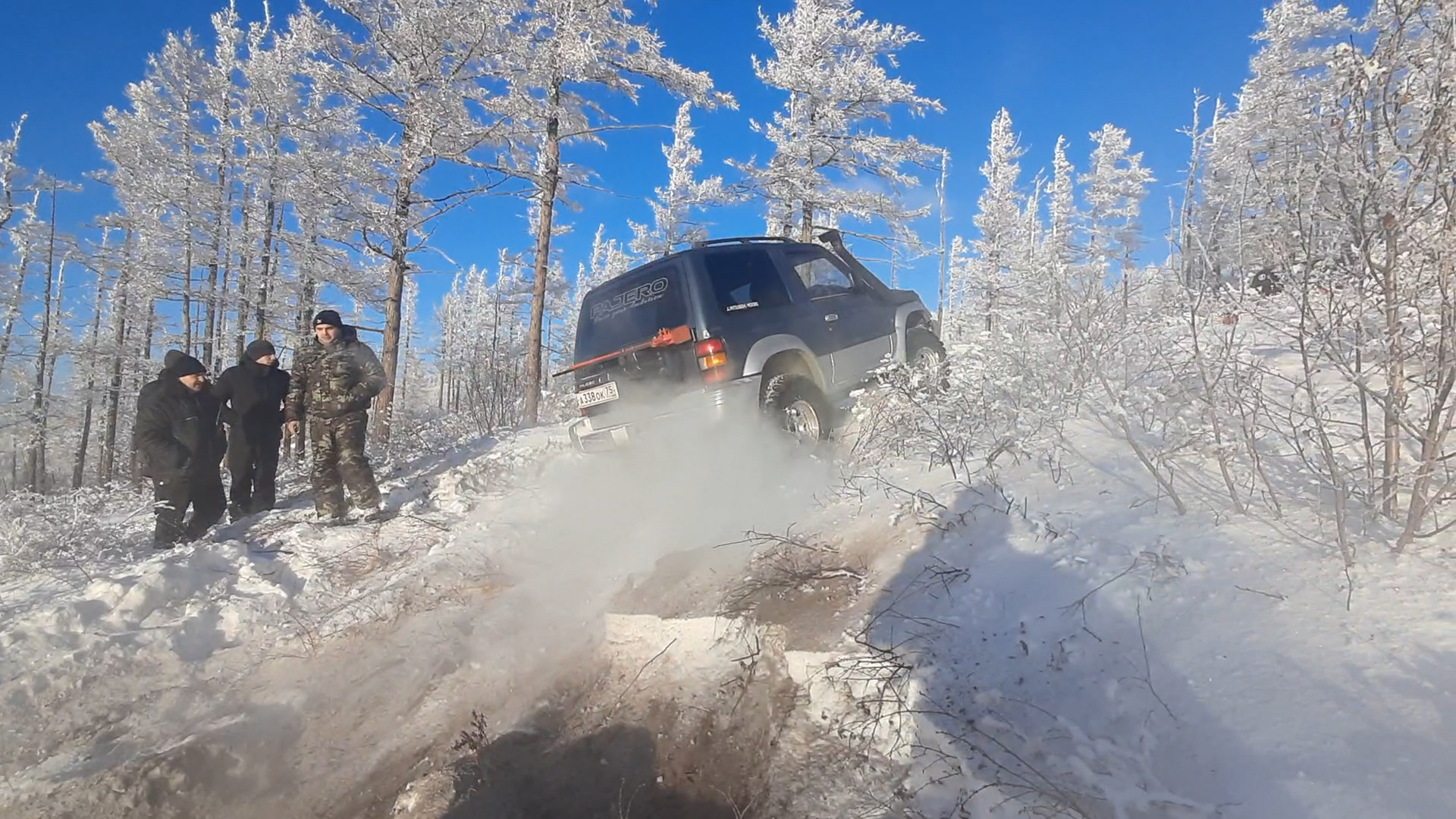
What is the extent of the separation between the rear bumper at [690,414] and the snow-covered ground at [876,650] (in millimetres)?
419

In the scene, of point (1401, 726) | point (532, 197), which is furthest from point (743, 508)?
point (532, 197)

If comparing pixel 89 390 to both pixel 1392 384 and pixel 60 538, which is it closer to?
pixel 60 538

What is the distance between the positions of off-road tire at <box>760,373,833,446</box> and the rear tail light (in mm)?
482

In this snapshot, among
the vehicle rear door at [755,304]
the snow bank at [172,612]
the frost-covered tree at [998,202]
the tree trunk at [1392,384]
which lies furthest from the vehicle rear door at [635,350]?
the frost-covered tree at [998,202]

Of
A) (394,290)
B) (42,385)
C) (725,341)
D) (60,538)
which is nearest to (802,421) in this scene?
(725,341)

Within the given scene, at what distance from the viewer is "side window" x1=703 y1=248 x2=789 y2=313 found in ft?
17.8

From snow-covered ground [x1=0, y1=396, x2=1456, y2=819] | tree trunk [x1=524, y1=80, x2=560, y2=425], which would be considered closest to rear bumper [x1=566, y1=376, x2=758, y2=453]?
snow-covered ground [x1=0, y1=396, x2=1456, y2=819]

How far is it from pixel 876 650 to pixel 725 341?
117 inches

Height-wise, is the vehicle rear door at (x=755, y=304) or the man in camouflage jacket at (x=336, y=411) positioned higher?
the vehicle rear door at (x=755, y=304)

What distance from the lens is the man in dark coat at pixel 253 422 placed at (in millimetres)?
6777

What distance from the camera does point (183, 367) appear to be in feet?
20.7

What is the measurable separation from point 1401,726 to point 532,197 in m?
12.1

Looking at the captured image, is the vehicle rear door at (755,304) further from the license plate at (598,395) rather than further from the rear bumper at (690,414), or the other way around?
the license plate at (598,395)

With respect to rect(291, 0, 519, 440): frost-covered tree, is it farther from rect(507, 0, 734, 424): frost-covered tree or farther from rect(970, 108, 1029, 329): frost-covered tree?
rect(970, 108, 1029, 329): frost-covered tree
